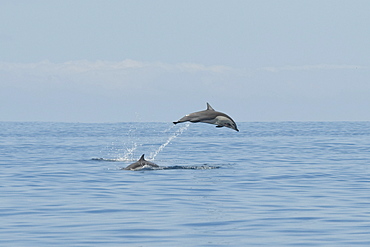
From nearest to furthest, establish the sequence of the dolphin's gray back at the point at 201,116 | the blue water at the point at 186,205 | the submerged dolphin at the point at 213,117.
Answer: the blue water at the point at 186,205 < the dolphin's gray back at the point at 201,116 < the submerged dolphin at the point at 213,117

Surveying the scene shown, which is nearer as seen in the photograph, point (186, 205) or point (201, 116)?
point (186, 205)

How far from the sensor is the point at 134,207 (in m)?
18.9

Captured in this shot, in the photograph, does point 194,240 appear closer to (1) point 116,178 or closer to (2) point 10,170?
(1) point 116,178

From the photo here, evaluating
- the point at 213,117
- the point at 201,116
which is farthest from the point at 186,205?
the point at 213,117

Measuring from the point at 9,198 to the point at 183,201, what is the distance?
4987 mm

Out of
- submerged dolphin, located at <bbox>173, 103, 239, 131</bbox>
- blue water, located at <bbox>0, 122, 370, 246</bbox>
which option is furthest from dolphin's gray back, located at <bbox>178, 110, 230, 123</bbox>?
blue water, located at <bbox>0, 122, 370, 246</bbox>

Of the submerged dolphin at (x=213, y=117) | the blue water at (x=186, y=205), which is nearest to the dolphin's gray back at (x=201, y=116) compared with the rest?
the submerged dolphin at (x=213, y=117)

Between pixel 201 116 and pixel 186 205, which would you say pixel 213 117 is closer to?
pixel 201 116

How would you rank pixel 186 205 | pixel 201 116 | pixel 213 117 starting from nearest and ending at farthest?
pixel 186 205, pixel 201 116, pixel 213 117

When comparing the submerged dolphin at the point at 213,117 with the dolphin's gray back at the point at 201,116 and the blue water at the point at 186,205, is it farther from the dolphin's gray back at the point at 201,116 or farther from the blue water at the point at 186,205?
the blue water at the point at 186,205

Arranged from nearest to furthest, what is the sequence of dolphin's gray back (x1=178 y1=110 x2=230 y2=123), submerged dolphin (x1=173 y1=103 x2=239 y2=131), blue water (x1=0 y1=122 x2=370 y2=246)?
blue water (x1=0 y1=122 x2=370 y2=246) < dolphin's gray back (x1=178 y1=110 x2=230 y2=123) < submerged dolphin (x1=173 y1=103 x2=239 y2=131)

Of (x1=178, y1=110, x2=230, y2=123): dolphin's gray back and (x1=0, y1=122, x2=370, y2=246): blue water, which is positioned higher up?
(x1=178, y1=110, x2=230, y2=123): dolphin's gray back

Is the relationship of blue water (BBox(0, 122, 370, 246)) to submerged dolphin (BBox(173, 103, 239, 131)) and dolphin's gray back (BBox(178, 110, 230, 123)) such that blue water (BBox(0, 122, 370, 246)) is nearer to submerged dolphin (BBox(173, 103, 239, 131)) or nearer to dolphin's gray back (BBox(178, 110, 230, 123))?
submerged dolphin (BBox(173, 103, 239, 131))

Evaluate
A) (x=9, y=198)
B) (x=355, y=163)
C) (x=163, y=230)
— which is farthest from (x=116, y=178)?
(x=355, y=163)
